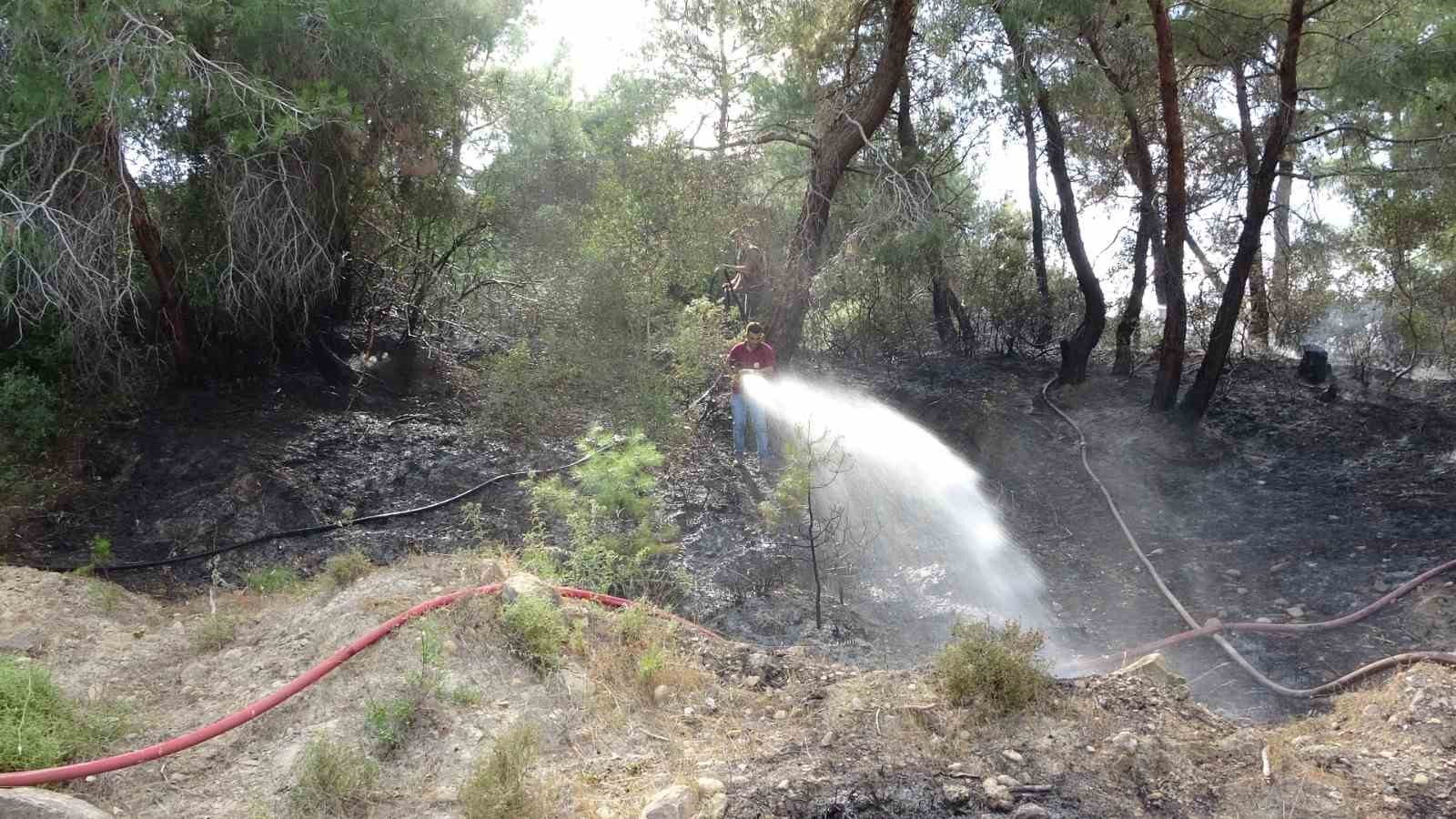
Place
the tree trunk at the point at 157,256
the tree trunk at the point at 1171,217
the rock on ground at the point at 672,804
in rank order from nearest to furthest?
the rock on ground at the point at 672,804 < the tree trunk at the point at 157,256 < the tree trunk at the point at 1171,217

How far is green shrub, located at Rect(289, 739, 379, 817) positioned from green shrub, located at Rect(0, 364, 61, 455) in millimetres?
5888

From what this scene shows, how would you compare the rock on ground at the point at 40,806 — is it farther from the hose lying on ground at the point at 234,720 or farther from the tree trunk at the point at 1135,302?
the tree trunk at the point at 1135,302

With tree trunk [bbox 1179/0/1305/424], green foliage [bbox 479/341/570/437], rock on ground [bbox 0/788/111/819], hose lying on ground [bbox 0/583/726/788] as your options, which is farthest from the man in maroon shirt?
rock on ground [bbox 0/788/111/819]

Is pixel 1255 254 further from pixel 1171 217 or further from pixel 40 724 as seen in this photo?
pixel 40 724

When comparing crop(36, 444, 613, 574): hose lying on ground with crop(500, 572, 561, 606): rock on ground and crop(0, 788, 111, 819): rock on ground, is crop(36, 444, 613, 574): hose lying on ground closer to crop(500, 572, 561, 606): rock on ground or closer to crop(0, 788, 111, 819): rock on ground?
crop(500, 572, 561, 606): rock on ground

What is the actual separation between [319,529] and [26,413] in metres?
2.57

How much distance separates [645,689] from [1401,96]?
8.07 metres

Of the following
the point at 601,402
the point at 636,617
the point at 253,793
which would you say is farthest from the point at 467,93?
the point at 253,793

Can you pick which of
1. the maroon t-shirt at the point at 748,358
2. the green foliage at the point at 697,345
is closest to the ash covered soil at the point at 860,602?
the green foliage at the point at 697,345

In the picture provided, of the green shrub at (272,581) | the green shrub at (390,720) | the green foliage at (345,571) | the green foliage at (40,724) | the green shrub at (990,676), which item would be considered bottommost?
the green shrub at (272,581)

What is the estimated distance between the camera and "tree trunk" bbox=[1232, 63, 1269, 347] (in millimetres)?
9570

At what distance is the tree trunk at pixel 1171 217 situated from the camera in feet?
29.2

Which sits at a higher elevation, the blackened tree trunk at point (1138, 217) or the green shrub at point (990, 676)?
the blackened tree trunk at point (1138, 217)

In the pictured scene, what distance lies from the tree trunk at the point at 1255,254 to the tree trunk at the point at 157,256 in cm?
975
